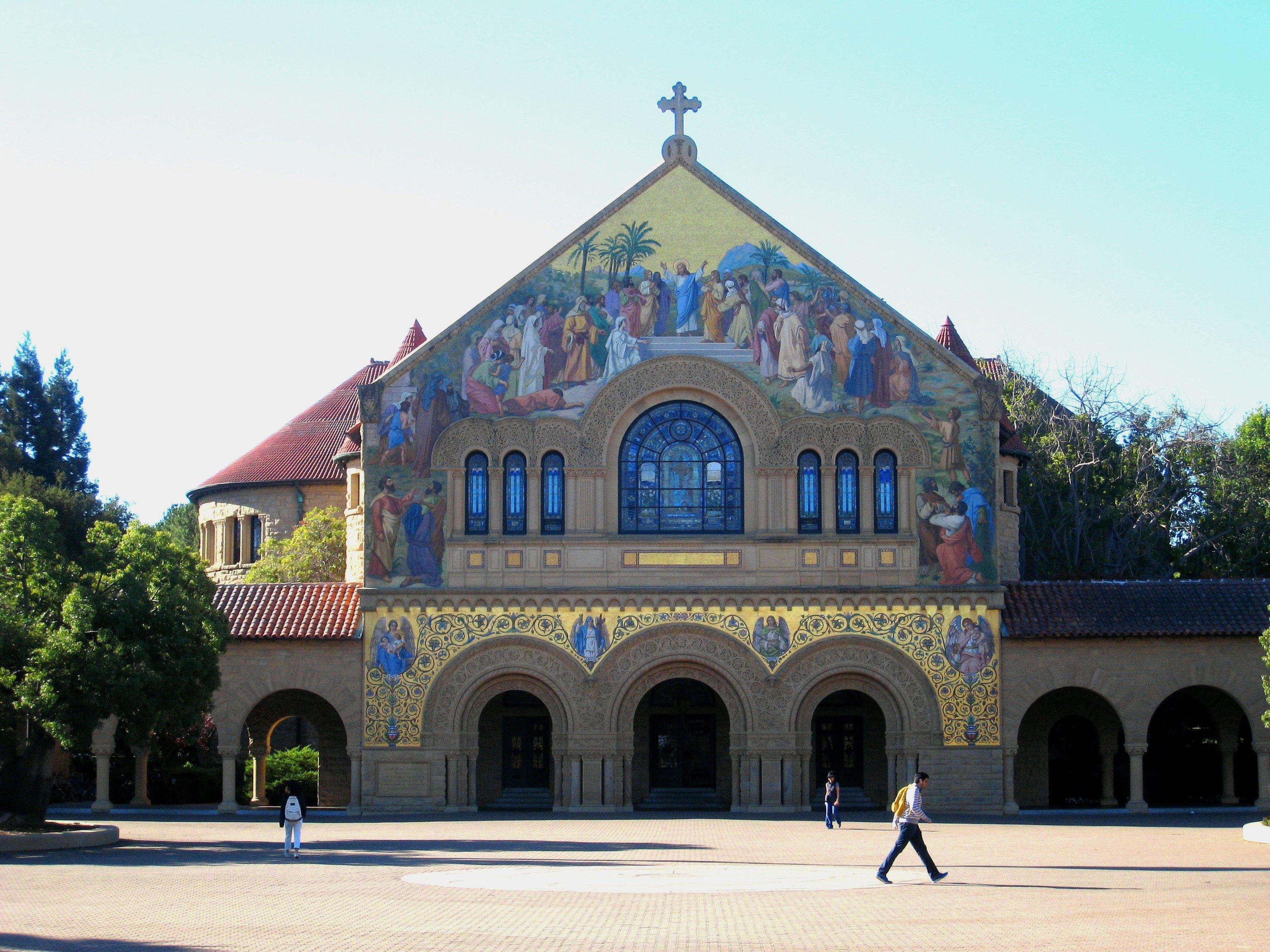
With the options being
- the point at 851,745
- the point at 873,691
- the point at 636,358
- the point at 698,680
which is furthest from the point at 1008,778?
the point at 636,358

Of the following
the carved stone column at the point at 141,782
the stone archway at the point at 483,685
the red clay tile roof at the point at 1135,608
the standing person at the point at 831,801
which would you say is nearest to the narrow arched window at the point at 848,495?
the red clay tile roof at the point at 1135,608

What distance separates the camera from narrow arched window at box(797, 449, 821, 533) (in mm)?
38281

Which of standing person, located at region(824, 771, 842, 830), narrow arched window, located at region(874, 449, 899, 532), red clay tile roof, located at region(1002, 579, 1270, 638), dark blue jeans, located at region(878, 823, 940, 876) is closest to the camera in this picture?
dark blue jeans, located at region(878, 823, 940, 876)

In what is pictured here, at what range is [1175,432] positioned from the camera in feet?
183

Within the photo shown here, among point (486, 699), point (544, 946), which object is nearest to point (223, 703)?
point (486, 699)

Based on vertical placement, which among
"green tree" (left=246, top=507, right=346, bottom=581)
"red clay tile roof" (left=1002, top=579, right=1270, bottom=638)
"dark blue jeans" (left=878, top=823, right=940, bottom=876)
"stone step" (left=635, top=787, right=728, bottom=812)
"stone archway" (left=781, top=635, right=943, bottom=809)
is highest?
"green tree" (left=246, top=507, right=346, bottom=581)

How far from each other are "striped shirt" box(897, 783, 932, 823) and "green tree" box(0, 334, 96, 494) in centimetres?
4984

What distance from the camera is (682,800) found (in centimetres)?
3962

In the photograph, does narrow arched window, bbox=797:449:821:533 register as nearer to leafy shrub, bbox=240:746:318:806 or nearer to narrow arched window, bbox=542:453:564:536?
narrow arched window, bbox=542:453:564:536

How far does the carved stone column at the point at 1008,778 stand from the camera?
37.4 metres

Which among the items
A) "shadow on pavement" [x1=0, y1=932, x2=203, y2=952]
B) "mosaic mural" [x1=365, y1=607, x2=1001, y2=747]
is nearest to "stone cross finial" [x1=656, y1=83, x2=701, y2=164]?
"mosaic mural" [x1=365, y1=607, x2=1001, y2=747]

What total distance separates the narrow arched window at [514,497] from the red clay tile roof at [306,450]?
16.4 m

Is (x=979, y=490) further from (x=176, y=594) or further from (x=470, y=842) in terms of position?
(x=176, y=594)

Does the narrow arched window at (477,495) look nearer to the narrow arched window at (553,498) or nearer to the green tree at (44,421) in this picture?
the narrow arched window at (553,498)
